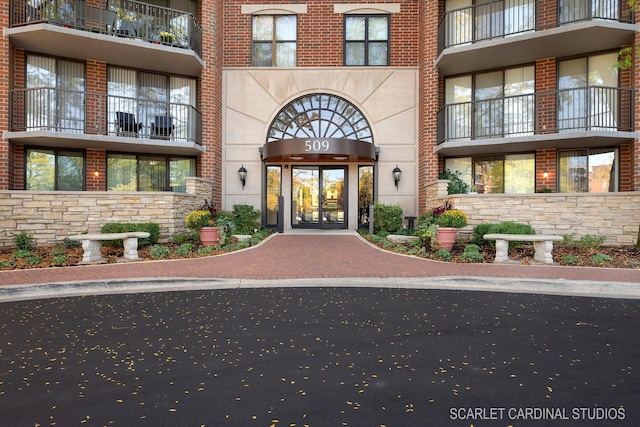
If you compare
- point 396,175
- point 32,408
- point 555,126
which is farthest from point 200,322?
point 555,126

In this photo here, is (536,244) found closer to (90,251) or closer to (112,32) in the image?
(90,251)

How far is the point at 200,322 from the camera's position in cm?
446

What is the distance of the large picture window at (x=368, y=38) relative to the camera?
51.1ft

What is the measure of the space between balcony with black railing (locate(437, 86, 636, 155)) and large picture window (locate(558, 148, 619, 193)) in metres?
0.58

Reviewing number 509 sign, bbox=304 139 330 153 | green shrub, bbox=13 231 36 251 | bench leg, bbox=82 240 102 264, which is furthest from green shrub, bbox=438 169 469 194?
green shrub, bbox=13 231 36 251

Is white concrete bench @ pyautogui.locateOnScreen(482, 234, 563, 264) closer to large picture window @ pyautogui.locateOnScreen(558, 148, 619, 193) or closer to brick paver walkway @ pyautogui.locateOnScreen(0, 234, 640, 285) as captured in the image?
brick paver walkway @ pyautogui.locateOnScreen(0, 234, 640, 285)

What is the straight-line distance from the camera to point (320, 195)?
16.1m

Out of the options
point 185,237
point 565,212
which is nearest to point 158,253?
point 185,237

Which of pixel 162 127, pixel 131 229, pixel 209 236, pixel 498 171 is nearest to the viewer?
pixel 131 229

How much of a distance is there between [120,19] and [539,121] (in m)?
15.5

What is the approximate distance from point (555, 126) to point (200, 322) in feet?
43.8

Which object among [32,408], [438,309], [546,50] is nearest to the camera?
[32,408]

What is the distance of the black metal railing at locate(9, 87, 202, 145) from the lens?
39.3 feet

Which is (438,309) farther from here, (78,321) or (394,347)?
(78,321)
